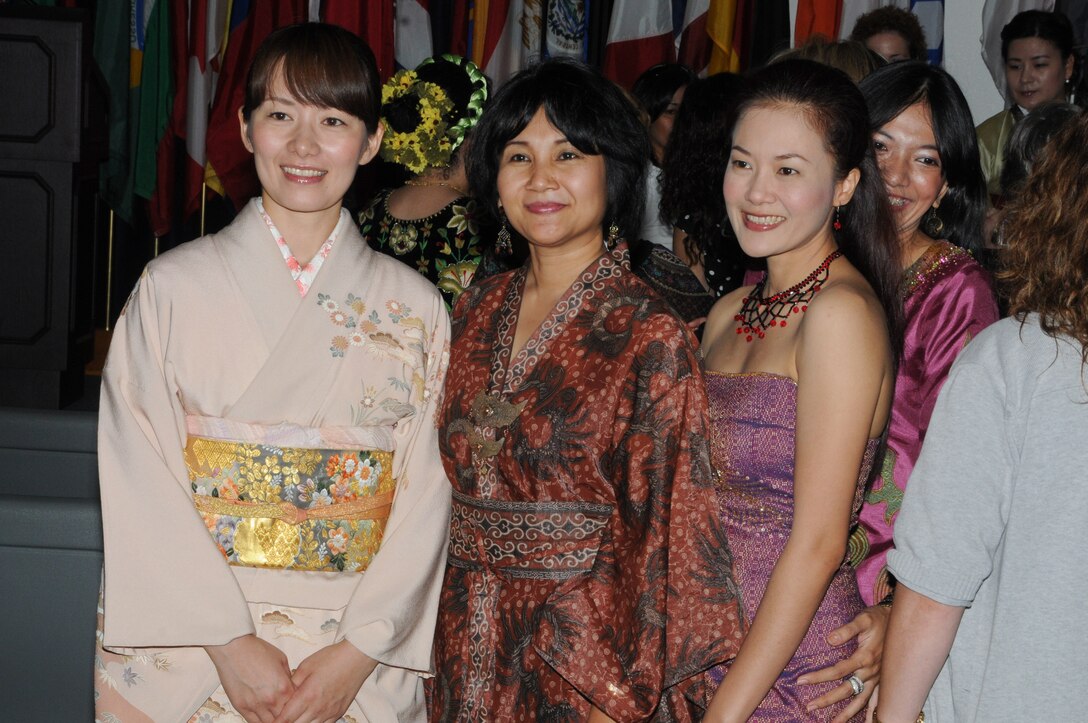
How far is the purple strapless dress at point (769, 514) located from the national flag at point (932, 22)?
4.34m

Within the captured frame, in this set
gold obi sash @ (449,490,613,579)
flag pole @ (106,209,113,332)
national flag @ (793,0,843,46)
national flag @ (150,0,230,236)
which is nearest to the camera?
gold obi sash @ (449,490,613,579)

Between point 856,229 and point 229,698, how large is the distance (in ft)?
3.99

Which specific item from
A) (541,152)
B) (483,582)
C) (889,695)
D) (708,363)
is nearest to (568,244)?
(541,152)

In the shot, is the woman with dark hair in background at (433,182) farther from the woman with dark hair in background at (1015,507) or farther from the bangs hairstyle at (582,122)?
the woman with dark hair in background at (1015,507)

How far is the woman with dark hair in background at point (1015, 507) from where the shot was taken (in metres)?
1.28

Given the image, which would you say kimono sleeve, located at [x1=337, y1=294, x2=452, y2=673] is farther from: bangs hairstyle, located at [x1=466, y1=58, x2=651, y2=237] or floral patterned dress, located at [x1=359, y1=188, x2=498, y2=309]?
floral patterned dress, located at [x1=359, y1=188, x2=498, y2=309]

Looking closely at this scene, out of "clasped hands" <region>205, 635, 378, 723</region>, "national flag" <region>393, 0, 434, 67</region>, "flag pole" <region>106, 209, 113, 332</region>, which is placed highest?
"national flag" <region>393, 0, 434, 67</region>

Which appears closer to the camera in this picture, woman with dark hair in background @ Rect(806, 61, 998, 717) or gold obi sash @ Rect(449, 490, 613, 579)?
gold obi sash @ Rect(449, 490, 613, 579)

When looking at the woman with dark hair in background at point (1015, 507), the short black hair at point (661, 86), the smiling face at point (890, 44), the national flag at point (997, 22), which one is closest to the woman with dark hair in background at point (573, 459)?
the woman with dark hair in background at point (1015, 507)

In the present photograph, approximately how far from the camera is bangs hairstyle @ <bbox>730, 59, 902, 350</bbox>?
1731mm

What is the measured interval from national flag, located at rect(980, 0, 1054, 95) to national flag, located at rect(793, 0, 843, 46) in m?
0.68

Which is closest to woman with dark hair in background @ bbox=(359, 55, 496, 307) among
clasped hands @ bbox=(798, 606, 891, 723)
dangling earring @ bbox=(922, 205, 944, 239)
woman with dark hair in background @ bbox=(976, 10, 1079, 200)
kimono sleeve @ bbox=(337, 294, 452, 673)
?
kimono sleeve @ bbox=(337, 294, 452, 673)

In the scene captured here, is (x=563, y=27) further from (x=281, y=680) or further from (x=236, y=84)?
(x=281, y=680)

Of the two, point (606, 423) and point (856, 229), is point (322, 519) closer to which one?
point (606, 423)
